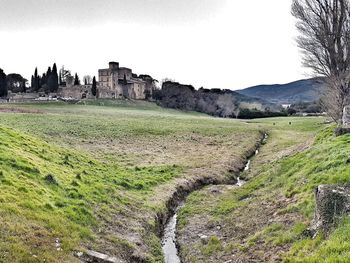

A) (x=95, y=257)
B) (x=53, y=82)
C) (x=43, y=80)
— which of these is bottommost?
(x=95, y=257)

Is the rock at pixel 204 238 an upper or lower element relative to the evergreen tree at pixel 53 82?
lower

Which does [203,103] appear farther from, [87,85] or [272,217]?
[272,217]

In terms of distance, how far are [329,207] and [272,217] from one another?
4125 millimetres

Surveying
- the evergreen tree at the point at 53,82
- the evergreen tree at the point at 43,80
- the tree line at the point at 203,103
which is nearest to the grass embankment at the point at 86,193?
the tree line at the point at 203,103

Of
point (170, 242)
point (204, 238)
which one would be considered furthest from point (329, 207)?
point (170, 242)

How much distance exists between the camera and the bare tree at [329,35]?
1341 inches

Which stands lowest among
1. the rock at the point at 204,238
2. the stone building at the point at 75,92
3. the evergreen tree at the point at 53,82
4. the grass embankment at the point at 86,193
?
the rock at the point at 204,238

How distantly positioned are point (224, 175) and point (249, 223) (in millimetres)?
12395

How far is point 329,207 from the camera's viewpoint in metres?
12.9

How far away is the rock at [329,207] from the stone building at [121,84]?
14206 cm

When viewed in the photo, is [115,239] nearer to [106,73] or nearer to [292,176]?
[292,176]

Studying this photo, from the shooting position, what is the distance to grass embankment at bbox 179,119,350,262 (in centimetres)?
1235

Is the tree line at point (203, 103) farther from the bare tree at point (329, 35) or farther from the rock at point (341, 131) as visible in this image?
the rock at point (341, 131)

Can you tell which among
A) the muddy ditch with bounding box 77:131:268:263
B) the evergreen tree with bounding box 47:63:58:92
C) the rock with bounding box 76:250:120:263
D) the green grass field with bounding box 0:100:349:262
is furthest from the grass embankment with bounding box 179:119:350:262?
the evergreen tree with bounding box 47:63:58:92
